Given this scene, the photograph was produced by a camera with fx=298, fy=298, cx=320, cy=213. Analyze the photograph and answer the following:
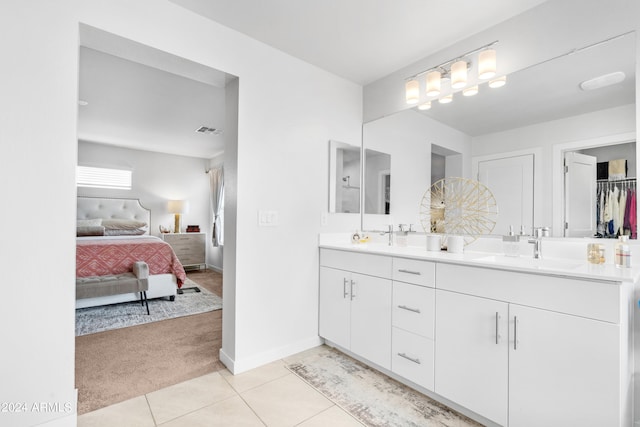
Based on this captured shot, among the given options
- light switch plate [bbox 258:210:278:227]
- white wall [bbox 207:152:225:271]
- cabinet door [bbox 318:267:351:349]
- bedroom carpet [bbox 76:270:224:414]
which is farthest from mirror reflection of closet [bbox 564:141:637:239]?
white wall [bbox 207:152:225:271]

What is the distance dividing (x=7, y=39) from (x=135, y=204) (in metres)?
4.74

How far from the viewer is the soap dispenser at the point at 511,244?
6.06 ft

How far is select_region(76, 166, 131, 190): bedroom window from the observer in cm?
512

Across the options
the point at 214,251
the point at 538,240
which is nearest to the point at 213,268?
the point at 214,251

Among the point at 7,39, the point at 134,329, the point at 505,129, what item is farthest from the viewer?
the point at 134,329

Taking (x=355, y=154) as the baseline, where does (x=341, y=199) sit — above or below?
below

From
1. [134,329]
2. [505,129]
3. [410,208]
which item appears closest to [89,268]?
[134,329]

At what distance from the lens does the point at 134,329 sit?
2.92 m

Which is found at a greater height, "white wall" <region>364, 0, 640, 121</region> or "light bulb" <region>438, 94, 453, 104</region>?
"white wall" <region>364, 0, 640, 121</region>

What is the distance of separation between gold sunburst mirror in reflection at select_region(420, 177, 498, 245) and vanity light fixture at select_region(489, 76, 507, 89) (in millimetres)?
645

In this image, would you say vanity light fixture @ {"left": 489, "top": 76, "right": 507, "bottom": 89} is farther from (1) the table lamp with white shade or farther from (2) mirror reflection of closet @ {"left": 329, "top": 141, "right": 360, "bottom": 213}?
(1) the table lamp with white shade

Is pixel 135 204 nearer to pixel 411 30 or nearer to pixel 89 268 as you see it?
pixel 89 268

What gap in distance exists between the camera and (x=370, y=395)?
1.84 meters

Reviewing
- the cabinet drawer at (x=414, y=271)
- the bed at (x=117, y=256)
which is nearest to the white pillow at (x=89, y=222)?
the bed at (x=117, y=256)
